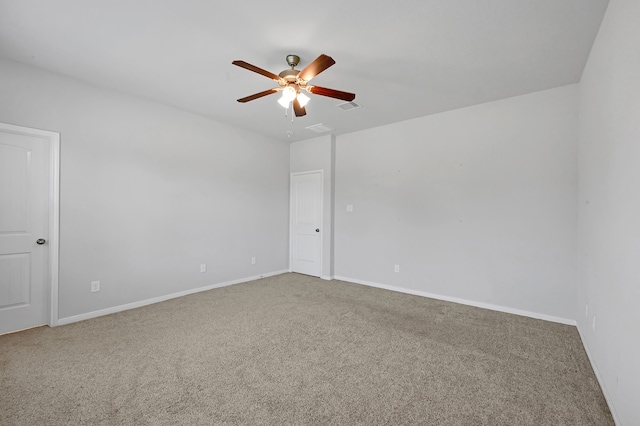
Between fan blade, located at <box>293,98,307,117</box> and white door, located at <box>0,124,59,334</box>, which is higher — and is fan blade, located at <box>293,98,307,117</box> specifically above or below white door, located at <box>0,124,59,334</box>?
above

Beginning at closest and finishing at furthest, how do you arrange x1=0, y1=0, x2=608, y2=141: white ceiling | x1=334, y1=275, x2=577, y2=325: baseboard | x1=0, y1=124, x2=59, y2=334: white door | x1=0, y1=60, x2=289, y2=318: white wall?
x1=0, y1=0, x2=608, y2=141: white ceiling
x1=0, y1=124, x2=59, y2=334: white door
x1=0, y1=60, x2=289, y2=318: white wall
x1=334, y1=275, x2=577, y2=325: baseboard

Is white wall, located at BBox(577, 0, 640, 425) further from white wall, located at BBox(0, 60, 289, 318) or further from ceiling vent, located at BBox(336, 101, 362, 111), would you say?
white wall, located at BBox(0, 60, 289, 318)

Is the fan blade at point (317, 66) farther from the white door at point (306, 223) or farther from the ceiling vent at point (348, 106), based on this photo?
the white door at point (306, 223)

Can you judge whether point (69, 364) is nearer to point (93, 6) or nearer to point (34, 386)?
point (34, 386)

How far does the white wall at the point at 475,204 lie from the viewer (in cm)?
332

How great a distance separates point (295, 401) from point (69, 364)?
1.92m

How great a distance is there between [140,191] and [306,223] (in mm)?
2893

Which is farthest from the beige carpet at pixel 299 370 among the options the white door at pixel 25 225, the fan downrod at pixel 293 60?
the fan downrod at pixel 293 60

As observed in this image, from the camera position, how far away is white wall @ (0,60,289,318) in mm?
3129

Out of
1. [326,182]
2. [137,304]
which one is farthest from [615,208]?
[137,304]

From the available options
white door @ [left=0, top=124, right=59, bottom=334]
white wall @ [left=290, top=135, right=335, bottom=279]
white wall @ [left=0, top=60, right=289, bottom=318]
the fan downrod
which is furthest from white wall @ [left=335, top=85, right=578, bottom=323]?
white door @ [left=0, top=124, right=59, bottom=334]

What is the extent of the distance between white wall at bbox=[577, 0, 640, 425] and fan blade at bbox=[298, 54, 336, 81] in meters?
1.76

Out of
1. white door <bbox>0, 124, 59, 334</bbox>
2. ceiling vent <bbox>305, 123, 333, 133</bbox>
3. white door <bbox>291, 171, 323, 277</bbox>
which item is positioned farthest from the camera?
white door <bbox>291, 171, 323, 277</bbox>

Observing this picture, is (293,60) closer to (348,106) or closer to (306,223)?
(348,106)
